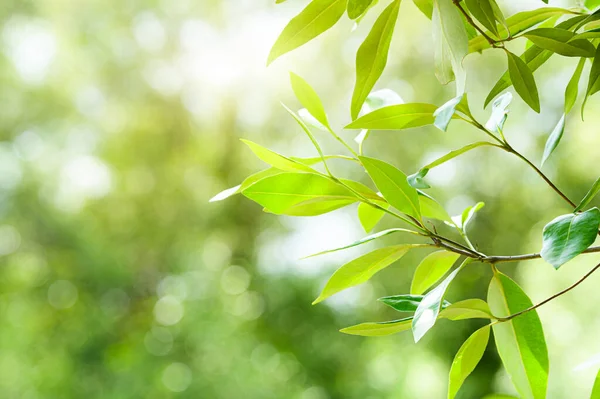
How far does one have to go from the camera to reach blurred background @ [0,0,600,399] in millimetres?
3096

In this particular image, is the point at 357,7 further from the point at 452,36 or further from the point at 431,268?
the point at 431,268

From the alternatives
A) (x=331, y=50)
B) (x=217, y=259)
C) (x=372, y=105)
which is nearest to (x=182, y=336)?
(x=217, y=259)

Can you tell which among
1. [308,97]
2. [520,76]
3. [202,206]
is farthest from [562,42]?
[202,206]

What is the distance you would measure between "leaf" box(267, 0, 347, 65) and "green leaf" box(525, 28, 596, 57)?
98 mm

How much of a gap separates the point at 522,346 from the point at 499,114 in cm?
12

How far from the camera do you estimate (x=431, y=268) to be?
0.37 metres

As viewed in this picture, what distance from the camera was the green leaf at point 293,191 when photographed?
12.0 inches

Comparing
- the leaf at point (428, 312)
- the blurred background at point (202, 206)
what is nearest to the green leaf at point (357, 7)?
the leaf at point (428, 312)

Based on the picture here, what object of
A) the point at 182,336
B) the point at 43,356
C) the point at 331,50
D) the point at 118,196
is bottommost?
the point at 43,356

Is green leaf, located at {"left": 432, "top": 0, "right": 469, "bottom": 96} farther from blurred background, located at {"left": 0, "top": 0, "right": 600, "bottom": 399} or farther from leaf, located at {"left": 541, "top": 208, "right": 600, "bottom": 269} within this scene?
blurred background, located at {"left": 0, "top": 0, "right": 600, "bottom": 399}

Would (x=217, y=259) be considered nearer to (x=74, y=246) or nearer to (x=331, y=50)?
(x=74, y=246)

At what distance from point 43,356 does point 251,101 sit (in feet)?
6.18

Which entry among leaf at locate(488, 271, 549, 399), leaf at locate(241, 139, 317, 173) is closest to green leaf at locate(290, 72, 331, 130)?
leaf at locate(241, 139, 317, 173)

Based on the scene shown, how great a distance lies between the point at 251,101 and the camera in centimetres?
379
